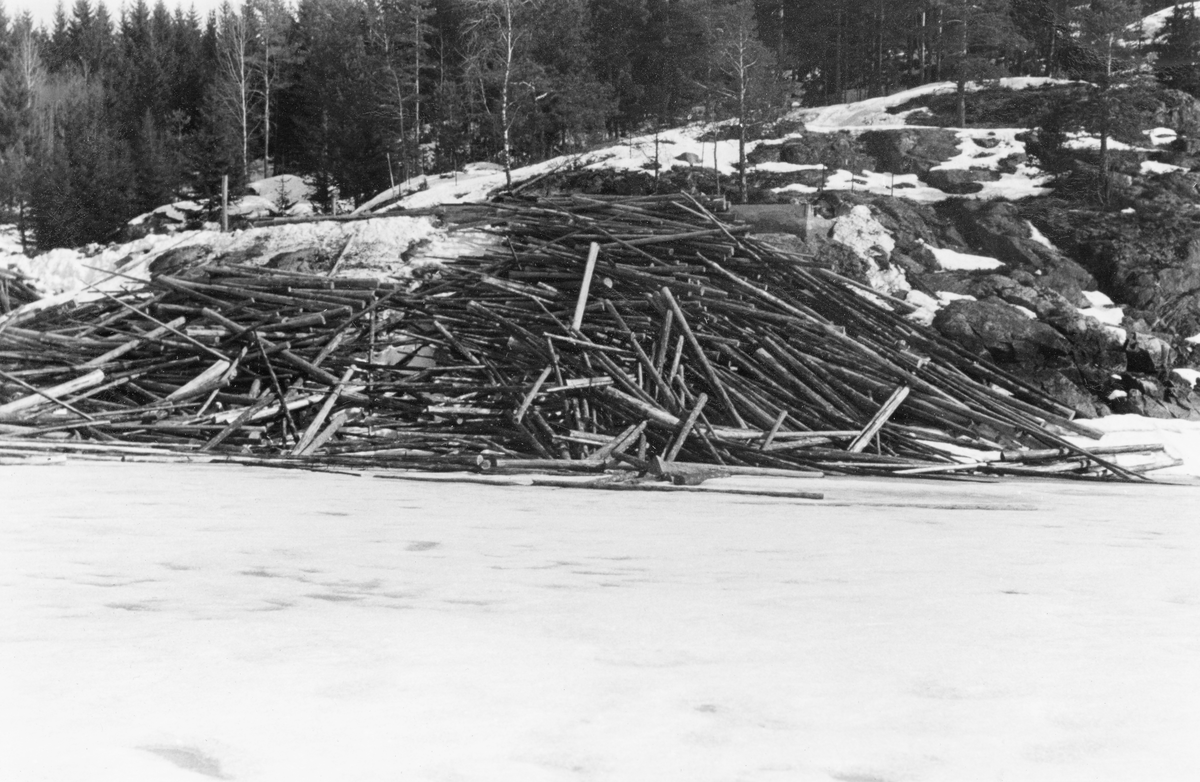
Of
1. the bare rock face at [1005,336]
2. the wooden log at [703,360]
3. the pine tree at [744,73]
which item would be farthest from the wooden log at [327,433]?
the pine tree at [744,73]

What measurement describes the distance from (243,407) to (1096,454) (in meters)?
5.07

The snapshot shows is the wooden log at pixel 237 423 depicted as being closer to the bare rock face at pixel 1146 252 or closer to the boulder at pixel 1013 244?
the boulder at pixel 1013 244

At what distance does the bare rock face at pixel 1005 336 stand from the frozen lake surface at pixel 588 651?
34.9 ft

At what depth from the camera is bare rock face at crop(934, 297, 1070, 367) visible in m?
13.3

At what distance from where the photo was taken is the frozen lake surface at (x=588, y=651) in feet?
4.45

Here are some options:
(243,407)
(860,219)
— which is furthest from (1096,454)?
(860,219)

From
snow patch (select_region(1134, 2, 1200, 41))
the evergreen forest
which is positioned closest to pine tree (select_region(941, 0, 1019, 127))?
the evergreen forest

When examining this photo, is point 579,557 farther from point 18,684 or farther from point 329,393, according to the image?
point 329,393

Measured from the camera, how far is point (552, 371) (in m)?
6.12

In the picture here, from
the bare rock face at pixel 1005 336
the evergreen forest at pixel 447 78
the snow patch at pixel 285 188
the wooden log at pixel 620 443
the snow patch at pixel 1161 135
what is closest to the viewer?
the wooden log at pixel 620 443

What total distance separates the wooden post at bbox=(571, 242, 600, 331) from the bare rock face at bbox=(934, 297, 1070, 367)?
7.64 m

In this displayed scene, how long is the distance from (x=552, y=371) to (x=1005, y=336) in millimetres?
9266

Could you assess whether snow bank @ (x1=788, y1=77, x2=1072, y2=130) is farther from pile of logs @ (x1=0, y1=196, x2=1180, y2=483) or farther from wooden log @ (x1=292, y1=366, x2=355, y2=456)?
wooden log @ (x1=292, y1=366, x2=355, y2=456)

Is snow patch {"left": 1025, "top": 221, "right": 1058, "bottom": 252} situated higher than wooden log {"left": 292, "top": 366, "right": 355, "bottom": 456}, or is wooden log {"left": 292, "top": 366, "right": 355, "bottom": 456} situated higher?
snow patch {"left": 1025, "top": 221, "right": 1058, "bottom": 252}
